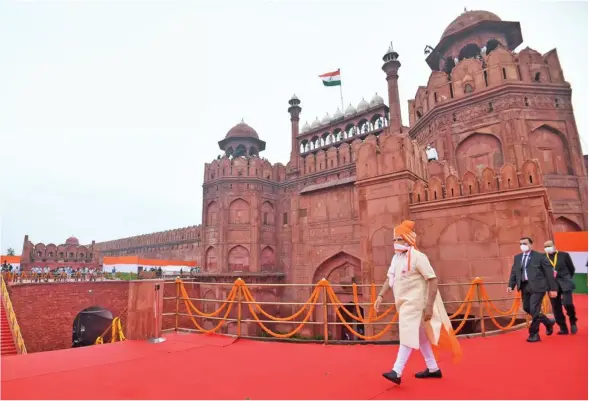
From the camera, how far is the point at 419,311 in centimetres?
341

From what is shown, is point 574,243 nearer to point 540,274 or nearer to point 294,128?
point 540,274

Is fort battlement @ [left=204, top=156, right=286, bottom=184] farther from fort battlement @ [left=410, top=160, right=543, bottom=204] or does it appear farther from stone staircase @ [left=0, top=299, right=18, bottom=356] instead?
fort battlement @ [left=410, top=160, right=543, bottom=204]

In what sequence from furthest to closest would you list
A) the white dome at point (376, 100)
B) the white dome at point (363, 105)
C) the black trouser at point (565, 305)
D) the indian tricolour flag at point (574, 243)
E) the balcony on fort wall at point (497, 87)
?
1. the white dome at point (363, 105)
2. the white dome at point (376, 100)
3. the balcony on fort wall at point (497, 87)
4. the indian tricolour flag at point (574, 243)
5. the black trouser at point (565, 305)

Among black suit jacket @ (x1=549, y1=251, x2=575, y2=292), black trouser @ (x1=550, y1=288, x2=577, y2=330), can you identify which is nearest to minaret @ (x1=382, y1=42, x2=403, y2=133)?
black suit jacket @ (x1=549, y1=251, x2=575, y2=292)

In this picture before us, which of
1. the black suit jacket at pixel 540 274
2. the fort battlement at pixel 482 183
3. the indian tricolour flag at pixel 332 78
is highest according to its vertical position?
the indian tricolour flag at pixel 332 78

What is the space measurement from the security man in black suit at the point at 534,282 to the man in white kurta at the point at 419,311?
2523mm

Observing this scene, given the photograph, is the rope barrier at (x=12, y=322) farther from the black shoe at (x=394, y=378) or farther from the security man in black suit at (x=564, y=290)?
the security man in black suit at (x=564, y=290)

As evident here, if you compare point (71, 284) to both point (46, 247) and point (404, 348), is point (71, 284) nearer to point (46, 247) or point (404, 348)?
point (404, 348)

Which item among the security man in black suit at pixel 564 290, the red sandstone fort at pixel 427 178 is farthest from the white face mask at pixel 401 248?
the red sandstone fort at pixel 427 178

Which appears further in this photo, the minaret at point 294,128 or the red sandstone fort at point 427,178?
the minaret at point 294,128

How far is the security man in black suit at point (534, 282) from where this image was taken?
507 centimetres

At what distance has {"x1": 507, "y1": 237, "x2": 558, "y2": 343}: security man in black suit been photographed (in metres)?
5.07

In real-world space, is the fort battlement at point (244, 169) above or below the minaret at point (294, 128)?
below

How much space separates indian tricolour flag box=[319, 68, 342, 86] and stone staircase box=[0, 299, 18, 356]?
22019mm
